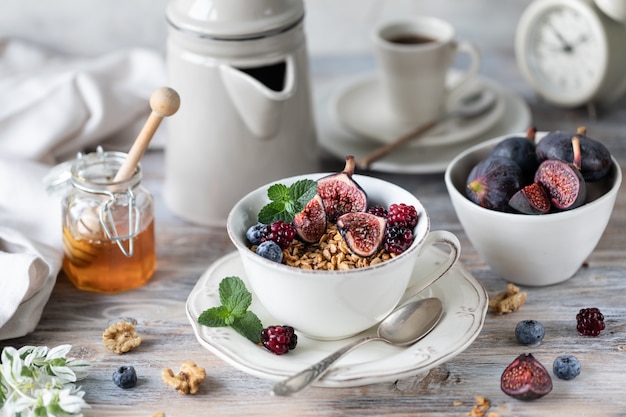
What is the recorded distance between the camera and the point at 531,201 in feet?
4.50

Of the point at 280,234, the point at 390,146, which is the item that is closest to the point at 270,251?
the point at 280,234

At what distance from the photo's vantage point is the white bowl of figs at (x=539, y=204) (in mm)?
1377

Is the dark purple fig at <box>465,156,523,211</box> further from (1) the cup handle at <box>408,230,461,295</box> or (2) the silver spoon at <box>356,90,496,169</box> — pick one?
(2) the silver spoon at <box>356,90,496,169</box>

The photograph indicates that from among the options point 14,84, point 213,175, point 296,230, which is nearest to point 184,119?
point 213,175

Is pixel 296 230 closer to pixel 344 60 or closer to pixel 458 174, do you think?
pixel 458 174

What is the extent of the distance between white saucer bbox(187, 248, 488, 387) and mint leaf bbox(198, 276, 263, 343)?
11mm

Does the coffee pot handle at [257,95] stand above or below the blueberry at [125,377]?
above

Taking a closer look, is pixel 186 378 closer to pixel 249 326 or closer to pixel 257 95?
pixel 249 326

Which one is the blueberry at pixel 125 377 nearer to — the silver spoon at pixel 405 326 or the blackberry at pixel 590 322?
the silver spoon at pixel 405 326

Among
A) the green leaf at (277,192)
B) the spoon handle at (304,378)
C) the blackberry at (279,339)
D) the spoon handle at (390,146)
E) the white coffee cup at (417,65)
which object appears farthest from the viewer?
the white coffee cup at (417,65)

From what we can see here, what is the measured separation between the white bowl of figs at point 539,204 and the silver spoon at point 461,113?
31 cm

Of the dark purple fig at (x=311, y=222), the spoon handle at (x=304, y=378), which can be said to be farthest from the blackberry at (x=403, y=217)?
the spoon handle at (x=304, y=378)

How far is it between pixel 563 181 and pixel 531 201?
0.07 m

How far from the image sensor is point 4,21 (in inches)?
92.4
